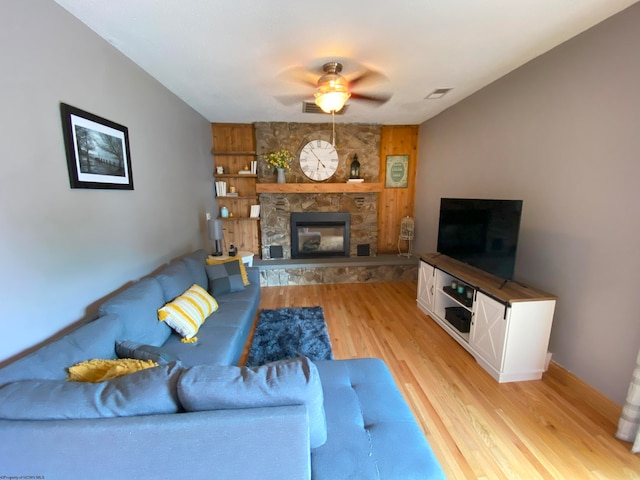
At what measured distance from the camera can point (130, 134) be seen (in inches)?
89.3

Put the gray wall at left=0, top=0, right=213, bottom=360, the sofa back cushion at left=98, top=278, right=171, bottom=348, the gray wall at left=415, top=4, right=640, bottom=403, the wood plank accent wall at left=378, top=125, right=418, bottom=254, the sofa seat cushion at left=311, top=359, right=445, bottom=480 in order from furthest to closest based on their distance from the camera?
the wood plank accent wall at left=378, top=125, right=418, bottom=254 < the gray wall at left=415, top=4, right=640, bottom=403 < the sofa back cushion at left=98, top=278, right=171, bottom=348 < the gray wall at left=0, top=0, right=213, bottom=360 < the sofa seat cushion at left=311, top=359, right=445, bottom=480

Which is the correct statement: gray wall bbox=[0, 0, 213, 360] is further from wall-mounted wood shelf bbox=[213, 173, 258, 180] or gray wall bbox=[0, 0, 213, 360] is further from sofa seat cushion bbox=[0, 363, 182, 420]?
wall-mounted wood shelf bbox=[213, 173, 258, 180]

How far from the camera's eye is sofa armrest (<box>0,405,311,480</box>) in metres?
0.83

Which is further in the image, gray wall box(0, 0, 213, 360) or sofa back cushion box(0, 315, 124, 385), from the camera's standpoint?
gray wall box(0, 0, 213, 360)

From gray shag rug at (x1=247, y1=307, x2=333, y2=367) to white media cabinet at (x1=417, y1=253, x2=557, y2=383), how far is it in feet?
4.24

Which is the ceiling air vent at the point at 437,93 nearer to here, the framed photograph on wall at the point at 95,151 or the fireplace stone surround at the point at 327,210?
the fireplace stone surround at the point at 327,210

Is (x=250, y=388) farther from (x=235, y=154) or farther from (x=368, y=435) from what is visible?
(x=235, y=154)

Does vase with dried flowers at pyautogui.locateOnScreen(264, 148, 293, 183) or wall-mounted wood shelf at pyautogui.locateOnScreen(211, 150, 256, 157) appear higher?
wall-mounted wood shelf at pyautogui.locateOnScreen(211, 150, 256, 157)

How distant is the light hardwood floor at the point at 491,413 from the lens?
149cm


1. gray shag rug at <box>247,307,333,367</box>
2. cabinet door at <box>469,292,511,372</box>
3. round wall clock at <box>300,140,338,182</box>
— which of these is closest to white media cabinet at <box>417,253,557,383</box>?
cabinet door at <box>469,292,511,372</box>

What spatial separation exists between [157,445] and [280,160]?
4037mm

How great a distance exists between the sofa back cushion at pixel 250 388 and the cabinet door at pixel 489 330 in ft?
5.84

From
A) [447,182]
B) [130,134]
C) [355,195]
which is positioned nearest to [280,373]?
[130,134]

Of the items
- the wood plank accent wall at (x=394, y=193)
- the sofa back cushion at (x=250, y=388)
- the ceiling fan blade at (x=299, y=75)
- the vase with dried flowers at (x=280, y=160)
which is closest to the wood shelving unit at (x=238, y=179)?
the vase with dried flowers at (x=280, y=160)
